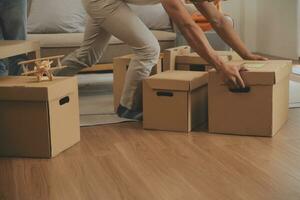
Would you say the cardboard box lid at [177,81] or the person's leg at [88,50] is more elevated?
the person's leg at [88,50]

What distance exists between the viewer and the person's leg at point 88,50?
8.68ft

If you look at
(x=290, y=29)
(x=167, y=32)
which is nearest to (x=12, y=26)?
(x=167, y=32)

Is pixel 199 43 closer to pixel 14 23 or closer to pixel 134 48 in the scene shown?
pixel 134 48

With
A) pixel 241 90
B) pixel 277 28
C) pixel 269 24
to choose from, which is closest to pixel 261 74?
pixel 241 90

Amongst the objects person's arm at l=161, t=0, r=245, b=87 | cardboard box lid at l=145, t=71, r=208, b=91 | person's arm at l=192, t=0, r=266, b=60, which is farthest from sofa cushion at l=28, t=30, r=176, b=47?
person's arm at l=161, t=0, r=245, b=87

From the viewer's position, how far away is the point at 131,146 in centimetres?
209

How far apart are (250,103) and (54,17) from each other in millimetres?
1885

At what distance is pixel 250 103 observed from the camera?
2.18 meters

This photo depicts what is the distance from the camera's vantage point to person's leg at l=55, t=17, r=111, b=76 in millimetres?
2645

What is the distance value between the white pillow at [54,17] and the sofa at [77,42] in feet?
0.09

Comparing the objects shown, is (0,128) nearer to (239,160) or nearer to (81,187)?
(81,187)

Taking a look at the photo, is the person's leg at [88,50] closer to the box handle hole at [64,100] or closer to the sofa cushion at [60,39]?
the sofa cushion at [60,39]

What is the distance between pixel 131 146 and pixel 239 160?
1.56 feet

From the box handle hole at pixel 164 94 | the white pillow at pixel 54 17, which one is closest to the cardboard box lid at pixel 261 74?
the box handle hole at pixel 164 94
